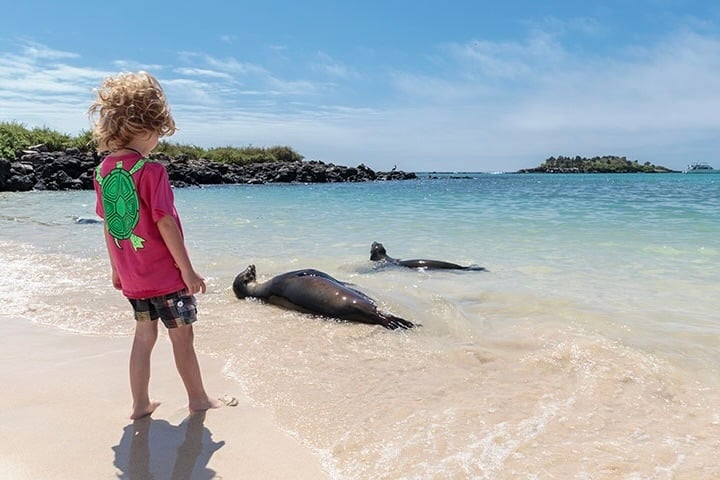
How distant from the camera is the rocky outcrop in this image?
29.6m

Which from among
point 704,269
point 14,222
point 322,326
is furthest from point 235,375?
point 14,222

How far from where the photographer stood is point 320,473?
2305mm

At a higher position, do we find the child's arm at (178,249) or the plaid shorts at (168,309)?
the child's arm at (178,249)

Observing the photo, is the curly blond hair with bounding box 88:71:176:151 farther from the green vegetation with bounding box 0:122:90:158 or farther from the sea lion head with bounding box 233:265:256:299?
the green vegetation with bounding box 0:122:90:158

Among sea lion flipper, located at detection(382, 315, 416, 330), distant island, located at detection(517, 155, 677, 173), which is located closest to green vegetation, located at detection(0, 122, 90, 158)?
sea lion flipper, located at detection(382, 315, 416, 330)

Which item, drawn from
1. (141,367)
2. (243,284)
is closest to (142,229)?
(141,367)

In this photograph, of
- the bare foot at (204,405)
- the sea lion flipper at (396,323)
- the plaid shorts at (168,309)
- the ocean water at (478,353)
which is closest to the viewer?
the ocean water at (478,353)

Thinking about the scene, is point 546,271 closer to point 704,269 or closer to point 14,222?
point 704,269

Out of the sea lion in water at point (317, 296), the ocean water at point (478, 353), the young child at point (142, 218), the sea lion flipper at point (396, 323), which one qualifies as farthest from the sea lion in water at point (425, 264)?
the young child at point (142, 218)

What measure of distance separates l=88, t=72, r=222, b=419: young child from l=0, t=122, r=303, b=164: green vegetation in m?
21.0

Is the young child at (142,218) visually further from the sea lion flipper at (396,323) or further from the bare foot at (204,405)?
the sea lion flipper at (396,323)

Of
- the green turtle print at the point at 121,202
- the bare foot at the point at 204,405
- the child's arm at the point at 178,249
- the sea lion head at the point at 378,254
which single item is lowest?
the bare foot at the point at 204,405

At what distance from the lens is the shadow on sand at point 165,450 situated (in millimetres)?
2271

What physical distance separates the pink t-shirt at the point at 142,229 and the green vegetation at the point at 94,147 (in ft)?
69.1
